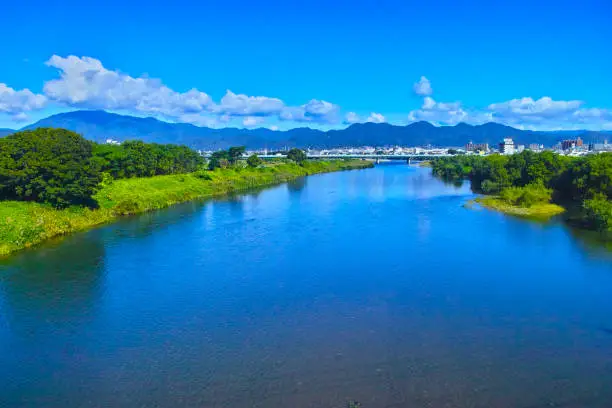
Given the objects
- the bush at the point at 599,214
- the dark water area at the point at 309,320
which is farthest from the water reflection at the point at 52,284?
the bush at the point at 599,214

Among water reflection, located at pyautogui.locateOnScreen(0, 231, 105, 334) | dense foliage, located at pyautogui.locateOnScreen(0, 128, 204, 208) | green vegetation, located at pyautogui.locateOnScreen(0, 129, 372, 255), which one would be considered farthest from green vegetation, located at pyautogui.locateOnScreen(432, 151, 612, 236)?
dense foliage, located at pyautogui.locateOnScreen(0, 128, 204, 208)

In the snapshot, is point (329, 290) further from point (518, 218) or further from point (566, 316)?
point (518, 218)

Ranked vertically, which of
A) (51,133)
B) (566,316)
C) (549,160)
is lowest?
(566,316)

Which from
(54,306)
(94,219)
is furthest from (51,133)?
(54,306)

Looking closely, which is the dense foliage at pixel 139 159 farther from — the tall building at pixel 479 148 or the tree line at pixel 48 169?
the tall building at pixel 479 148

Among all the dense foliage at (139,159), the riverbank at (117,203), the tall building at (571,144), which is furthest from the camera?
the tall building at (571,144)

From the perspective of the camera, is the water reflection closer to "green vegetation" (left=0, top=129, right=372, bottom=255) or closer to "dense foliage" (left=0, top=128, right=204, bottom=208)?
"green vegetation" (left=0, top=129, right=372, bottom=255)
